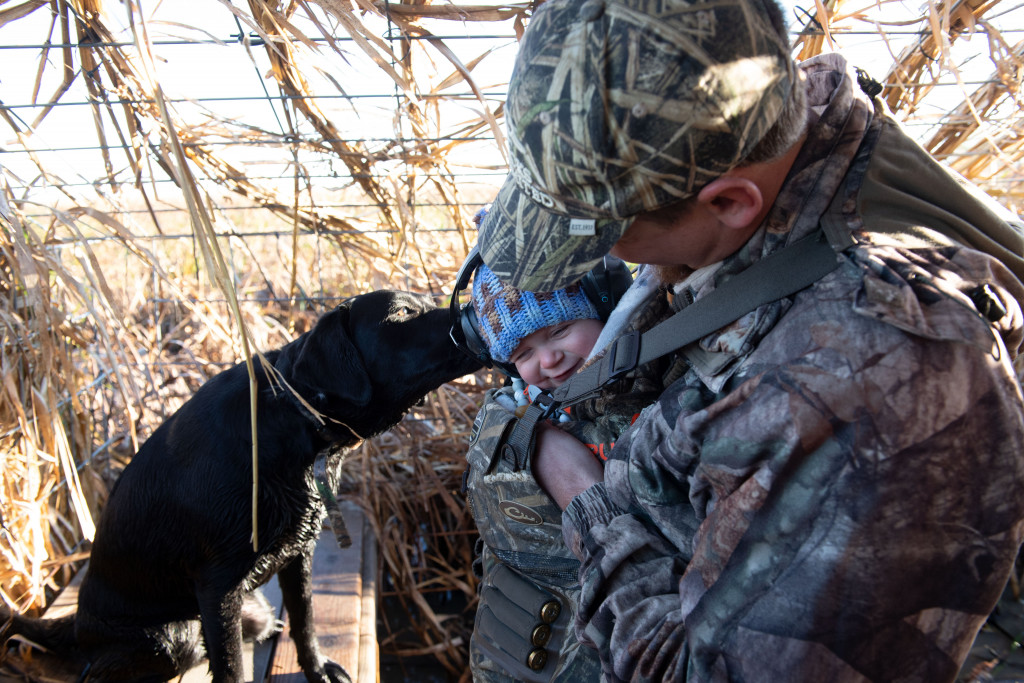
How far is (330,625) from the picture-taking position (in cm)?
283

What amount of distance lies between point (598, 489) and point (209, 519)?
1.51 meters

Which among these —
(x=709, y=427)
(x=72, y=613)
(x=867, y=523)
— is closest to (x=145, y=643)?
(x=72, y=613)

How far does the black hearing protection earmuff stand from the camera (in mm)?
1848

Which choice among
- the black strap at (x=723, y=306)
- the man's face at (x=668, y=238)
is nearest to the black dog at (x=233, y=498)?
the black strap at (x=723, y=306)

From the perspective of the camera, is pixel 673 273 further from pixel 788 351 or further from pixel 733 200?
pixel 788 351

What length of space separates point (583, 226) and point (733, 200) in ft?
0.81

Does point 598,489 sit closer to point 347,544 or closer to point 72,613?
point 347,544

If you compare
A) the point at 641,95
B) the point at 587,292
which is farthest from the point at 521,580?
the point at 641,95

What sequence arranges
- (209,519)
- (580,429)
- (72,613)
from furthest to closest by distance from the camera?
(72,613)
(209,519)
(580,429)

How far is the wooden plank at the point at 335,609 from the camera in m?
2.68

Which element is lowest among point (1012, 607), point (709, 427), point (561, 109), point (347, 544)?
point (1012, 607)

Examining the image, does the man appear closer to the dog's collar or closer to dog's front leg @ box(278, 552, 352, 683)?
the dog's collar

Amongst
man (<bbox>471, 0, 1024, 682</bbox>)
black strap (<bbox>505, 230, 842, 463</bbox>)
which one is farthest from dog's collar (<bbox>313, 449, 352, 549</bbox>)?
man (<bbox>471, 0, 1024, 682</bbox>)

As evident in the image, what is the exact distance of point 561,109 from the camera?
3.51 ft
